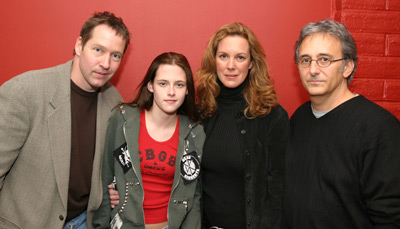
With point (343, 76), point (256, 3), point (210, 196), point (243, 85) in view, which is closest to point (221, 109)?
point (243, 85)

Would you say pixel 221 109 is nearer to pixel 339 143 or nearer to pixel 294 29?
pixel 339 143

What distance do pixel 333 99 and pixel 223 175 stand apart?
0.79m

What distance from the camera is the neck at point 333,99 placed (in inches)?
60.5

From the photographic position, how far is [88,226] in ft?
5.69

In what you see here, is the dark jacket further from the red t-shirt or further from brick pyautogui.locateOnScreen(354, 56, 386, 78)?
brick pyautogui.locateOnScreen(354, 56, 386, 78)

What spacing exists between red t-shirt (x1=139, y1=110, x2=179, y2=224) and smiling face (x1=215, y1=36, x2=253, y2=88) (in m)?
0.59

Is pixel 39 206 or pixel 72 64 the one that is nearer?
pixel 39 206

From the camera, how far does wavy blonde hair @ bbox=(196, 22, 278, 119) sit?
1833mm

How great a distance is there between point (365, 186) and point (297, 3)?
1.51 m

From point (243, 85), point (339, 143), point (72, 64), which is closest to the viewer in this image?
point (339, 143)

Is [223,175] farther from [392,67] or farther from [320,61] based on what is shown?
[392,67]

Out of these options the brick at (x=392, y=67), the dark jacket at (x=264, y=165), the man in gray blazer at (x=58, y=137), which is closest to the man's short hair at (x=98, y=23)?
the man in gray blazer at (x=58, y=137)

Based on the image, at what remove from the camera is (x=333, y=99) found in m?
1.55

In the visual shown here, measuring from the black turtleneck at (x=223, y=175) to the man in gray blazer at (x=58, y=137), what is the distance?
0.67 m
